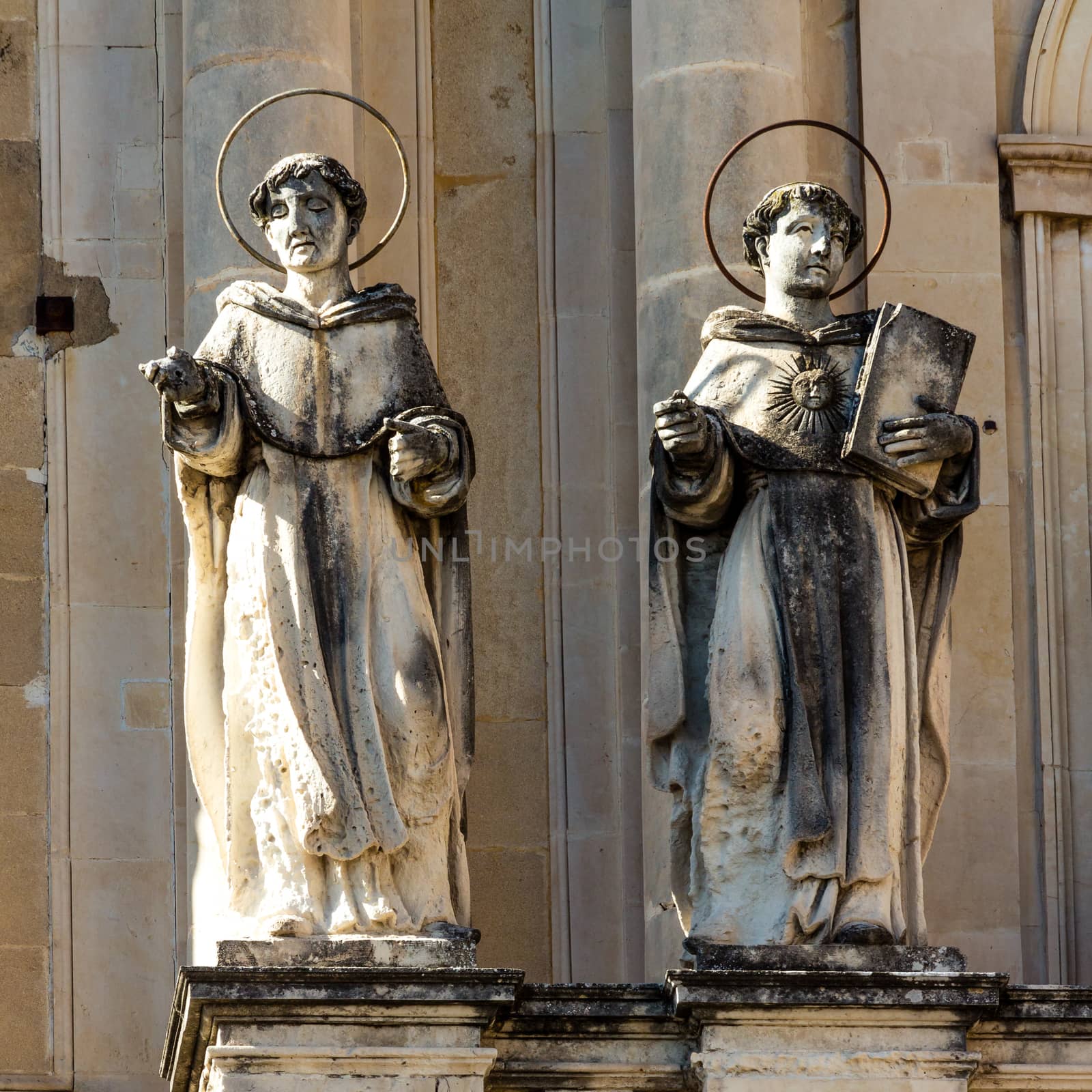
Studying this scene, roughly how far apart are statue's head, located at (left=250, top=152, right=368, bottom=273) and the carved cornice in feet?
9.95

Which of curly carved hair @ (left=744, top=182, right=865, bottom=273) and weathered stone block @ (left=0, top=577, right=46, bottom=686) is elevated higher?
curly carved hair @ (left=744, top=182, right=865, bottom=273)

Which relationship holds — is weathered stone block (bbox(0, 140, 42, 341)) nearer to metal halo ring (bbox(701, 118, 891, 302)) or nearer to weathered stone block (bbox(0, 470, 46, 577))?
weathered stone block (bbox(0, 470, 46, 577))

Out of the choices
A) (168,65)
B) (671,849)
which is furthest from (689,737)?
(168,65)

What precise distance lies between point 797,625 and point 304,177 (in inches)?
78.2

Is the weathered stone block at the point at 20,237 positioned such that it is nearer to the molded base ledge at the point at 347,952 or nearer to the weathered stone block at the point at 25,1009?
the weathered stone block at the point at 25,1009

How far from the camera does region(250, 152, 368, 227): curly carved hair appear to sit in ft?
41.4

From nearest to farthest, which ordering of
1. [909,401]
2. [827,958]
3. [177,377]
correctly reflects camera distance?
[827,958]
[177,377]
[909,401]

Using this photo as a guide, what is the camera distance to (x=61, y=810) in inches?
557

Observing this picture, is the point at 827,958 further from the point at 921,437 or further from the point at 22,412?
the point at 22,412

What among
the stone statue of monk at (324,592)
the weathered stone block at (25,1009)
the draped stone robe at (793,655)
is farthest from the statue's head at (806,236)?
the weathered stone block at (25,1009)

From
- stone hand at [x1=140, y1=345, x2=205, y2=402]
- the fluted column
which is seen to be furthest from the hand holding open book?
the fluted column

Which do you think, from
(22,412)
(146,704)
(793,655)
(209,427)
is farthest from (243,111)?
(793,655)

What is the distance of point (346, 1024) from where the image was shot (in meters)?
11.7

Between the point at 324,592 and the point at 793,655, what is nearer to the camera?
the point at 324,592
